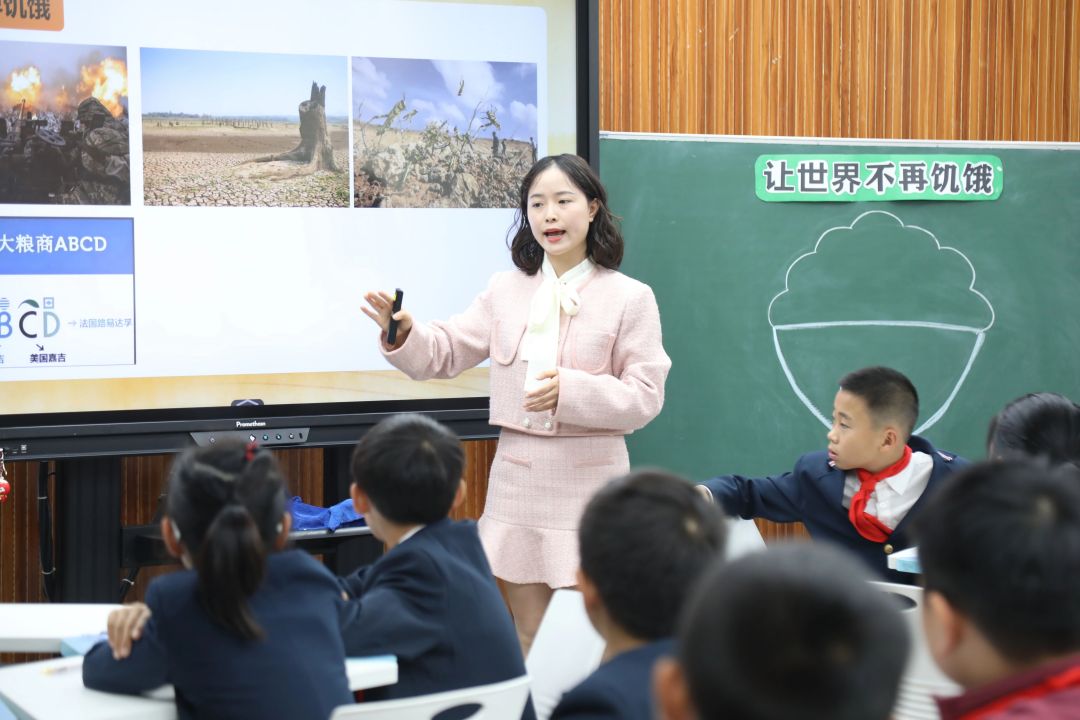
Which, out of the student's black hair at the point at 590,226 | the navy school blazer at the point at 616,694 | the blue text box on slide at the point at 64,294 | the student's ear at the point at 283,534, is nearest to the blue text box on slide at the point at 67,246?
the blue text box on slide at the point at 64,294

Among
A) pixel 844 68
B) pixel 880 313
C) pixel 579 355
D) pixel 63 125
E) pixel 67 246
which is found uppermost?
pixel 844 68

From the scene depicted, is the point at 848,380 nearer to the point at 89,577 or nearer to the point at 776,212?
the point at 776,212

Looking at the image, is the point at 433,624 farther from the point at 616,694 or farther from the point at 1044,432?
the point at 1044,432

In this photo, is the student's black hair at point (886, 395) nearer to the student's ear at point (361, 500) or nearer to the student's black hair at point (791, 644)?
the student's ear at point (361, 500)

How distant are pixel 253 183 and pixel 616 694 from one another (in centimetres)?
239

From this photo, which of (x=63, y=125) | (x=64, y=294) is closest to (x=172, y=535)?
(x=64, y=294)

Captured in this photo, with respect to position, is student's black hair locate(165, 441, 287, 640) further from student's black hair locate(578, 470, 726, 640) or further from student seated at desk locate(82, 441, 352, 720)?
student's black hair locate(578, 470, 726, 640)

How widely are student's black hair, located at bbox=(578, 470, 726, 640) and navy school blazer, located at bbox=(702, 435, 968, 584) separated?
141 cm

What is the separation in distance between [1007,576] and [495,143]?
8.53 feet

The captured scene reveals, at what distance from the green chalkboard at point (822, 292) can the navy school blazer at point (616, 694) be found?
260cm

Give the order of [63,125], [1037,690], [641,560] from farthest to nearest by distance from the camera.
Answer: [63,125], [641,560], [1037,690]

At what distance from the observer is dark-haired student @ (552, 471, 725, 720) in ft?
4.00

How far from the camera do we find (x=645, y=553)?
1227 mm

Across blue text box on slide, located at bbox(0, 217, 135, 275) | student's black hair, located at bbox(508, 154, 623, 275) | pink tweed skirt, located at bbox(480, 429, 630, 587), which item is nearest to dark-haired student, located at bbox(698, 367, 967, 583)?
pink tweed skirt, located at bbox(480, 429, 630, 587)
